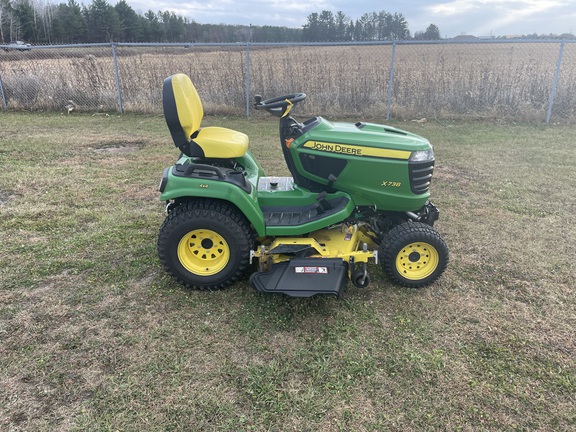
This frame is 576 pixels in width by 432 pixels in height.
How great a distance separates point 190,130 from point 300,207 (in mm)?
1018

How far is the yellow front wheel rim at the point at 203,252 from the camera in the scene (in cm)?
320

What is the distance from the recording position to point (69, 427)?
209cm

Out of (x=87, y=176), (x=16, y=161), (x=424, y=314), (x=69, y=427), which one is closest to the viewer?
(x=69, y=427)

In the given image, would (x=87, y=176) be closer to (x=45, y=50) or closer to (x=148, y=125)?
(x=148, y=125)

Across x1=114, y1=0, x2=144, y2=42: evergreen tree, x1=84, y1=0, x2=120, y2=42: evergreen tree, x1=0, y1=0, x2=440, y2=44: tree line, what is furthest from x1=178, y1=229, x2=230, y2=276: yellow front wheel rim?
x1=114, y1=0, x2=144, y2=42: evergreen tree

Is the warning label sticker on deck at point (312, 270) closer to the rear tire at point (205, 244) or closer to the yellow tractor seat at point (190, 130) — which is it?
the rear tire at point (205, 244)

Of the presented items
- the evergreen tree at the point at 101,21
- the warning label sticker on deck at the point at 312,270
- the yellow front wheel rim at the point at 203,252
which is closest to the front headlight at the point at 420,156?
the warning label sticker on deck at the point at 312,270

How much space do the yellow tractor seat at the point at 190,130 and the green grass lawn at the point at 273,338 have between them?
1.05 meters

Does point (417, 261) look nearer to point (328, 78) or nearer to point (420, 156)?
point (420, 156)

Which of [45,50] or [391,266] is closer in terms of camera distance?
[391,266]

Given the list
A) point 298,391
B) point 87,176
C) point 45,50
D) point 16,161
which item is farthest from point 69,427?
point 45,50

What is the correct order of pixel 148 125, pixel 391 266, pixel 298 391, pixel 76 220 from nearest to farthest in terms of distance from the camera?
1. pixel 298 391
2. pixel 391 266
3. pixel 76 220
4. pixel 148 125

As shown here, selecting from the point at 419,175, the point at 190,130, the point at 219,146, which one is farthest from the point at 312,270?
the point at 190,130

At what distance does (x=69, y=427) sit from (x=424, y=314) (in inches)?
87.8
